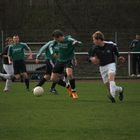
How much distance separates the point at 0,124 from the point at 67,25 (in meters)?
29.7

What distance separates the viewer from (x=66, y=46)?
60.2 ft

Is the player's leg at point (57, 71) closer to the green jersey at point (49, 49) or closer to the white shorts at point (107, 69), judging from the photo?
the green jersey at point (49, 49)

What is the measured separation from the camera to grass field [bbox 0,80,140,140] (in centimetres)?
962

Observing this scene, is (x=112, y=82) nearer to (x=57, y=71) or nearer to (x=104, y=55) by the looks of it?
(x=104, y=55)

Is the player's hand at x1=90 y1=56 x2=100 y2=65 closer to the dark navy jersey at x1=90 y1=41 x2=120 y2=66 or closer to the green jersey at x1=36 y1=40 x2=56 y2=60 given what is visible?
the dark navy jersey at x1=90 y1=41 x2=120 y2=66

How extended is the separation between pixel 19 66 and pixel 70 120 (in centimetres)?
1278

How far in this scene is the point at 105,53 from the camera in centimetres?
1639

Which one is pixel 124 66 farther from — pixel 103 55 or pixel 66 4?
pixel 103 55

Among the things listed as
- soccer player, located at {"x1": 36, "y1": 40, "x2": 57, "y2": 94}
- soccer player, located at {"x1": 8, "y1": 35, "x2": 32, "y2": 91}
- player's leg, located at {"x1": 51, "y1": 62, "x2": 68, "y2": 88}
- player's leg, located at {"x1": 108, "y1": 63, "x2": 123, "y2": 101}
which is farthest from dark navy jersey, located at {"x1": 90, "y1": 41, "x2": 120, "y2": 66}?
soccer player, located at {"x1": 8, "y1": 35, "x2": 32, "y2": 91}

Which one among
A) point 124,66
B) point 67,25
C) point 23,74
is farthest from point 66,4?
point 23,74

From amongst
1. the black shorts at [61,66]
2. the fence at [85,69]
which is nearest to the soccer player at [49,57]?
the black shorts at [61,66]

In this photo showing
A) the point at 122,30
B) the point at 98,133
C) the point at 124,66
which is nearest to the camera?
the point at 98,133

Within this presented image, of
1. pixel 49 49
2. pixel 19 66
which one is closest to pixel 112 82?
pixel 49 49

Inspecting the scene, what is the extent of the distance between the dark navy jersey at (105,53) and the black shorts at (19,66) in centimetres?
788
